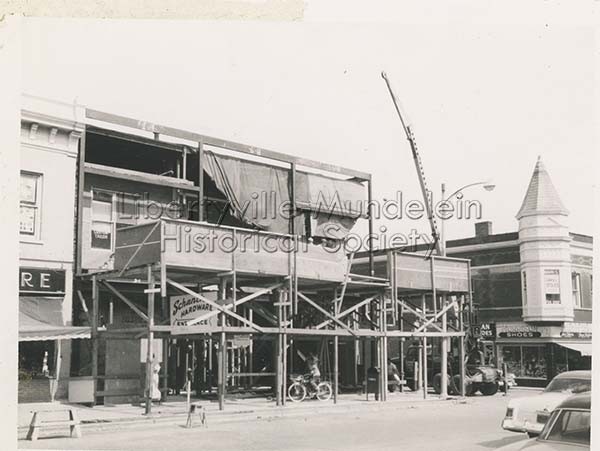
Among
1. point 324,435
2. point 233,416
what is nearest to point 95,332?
point 233,416

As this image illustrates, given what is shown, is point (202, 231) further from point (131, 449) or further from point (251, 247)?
point (131, 449)

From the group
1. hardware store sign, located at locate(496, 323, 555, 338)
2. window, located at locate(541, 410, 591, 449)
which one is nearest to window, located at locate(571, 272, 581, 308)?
hardware store sign, located at locate(496, 323, 555, 338)

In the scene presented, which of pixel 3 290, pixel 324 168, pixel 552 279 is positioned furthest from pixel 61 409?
pixel 552 279

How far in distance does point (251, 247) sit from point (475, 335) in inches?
728

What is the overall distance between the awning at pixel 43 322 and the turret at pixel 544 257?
77.1 feet

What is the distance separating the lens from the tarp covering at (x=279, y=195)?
25938 mm

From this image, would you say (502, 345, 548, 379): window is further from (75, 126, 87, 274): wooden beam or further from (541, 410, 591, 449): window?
(541, 410, 591, 449): window

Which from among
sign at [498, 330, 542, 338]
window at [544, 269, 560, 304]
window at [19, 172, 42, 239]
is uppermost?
window at [19, 172, 42, 239]

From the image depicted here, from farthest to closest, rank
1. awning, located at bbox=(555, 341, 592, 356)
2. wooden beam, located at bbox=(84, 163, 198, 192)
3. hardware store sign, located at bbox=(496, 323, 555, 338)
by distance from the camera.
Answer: hardware store sign, located at bbox=(496, 323, 555, 338) < awning, located at bbox=(555, 341, 592, 356) < wooden beam, located at bbox=(84, 163, 198, 192)

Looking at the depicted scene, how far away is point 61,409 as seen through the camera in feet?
50.8

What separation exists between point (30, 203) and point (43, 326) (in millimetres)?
3543

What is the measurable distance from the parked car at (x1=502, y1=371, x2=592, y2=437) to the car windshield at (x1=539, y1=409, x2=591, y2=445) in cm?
428

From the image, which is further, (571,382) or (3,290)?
(571,382)

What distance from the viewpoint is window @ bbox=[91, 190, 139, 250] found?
23.6 metres
